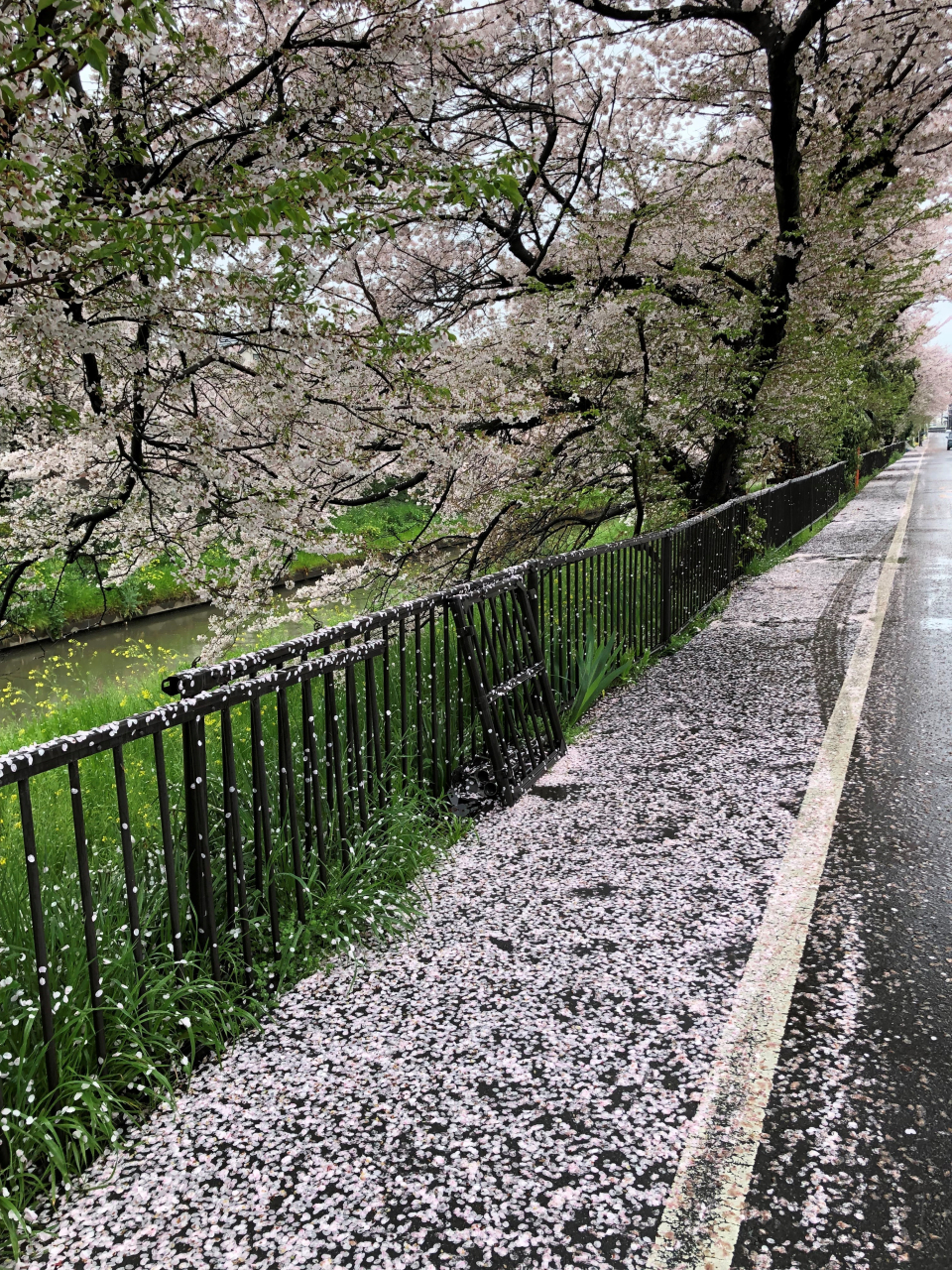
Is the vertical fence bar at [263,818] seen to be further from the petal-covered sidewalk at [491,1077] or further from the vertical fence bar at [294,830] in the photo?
the petal-covered sidewalk at [491,1077]

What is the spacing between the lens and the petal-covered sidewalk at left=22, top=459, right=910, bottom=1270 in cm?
208

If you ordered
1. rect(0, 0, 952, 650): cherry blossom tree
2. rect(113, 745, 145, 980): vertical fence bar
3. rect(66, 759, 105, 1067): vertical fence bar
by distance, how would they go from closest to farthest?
rect(66, 759, 105, 1067): vertical fence bar, rect(113, 745, 145, 980): vertical fence bar, rect(0, 0, 952, 650): cherry blossom tree

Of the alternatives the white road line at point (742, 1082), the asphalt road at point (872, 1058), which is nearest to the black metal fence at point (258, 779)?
the white road line at point (742, 1082)

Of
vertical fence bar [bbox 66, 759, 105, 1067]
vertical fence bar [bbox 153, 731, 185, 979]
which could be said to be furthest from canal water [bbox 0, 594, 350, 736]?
vertical fence bar [bbox 66, 759, 105, 1067]

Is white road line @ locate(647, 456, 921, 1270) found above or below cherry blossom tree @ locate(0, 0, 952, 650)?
below

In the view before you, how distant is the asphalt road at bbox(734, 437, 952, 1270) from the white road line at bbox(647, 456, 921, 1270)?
0.04 meters

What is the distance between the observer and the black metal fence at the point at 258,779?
8.59ft

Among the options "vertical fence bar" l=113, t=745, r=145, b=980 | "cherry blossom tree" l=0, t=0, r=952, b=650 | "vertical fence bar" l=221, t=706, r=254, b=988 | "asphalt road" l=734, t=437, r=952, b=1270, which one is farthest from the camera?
"cherry blossom tree" l=0, t=0, r=952, b=650

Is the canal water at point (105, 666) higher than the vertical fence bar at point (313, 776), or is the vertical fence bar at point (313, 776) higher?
the vertical fence bar at point (313, 776)

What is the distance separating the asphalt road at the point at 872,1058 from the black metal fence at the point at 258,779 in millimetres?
1833

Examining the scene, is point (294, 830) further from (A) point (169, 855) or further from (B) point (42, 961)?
(B) point (42, 961)

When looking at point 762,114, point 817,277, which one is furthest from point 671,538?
point 762,114

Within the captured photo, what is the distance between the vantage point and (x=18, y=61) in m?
3.04

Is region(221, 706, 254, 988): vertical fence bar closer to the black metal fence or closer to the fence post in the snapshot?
the black metal fence
